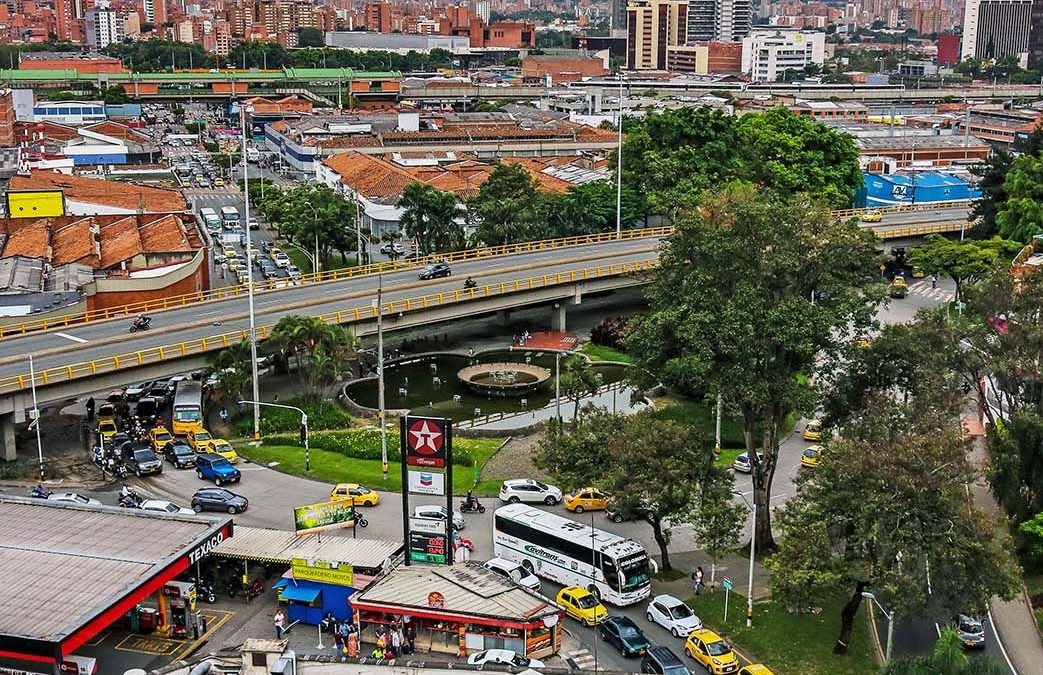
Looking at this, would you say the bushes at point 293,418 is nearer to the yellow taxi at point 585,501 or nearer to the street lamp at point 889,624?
the yellow taxi at point 585,501

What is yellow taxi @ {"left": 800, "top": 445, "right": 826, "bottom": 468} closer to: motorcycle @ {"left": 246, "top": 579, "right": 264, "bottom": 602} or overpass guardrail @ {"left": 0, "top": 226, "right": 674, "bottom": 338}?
overpass guardrail @ {"left": 0, "top": 226, "right": 674, "bottom": 338}

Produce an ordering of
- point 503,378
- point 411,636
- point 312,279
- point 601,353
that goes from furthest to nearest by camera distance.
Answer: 1. point 312,279
2. point 601,353
3. point 503,378
4. point 411,636

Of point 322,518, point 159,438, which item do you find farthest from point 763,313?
point 159,438

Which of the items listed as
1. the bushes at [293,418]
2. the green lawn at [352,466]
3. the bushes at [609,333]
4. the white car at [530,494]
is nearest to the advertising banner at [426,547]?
the white car at [530,494]

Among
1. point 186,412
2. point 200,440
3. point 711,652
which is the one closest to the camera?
point 711,652

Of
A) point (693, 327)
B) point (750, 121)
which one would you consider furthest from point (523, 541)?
point (750, 121)

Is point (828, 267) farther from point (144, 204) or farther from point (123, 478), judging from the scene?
point (144, 204)

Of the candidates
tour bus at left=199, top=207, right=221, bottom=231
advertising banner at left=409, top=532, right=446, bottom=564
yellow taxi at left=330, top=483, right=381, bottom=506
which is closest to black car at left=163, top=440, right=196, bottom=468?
yellow taxi at left=330, top=483, right=381, bottom=506

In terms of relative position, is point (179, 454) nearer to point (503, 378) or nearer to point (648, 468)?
point (503, 378)
